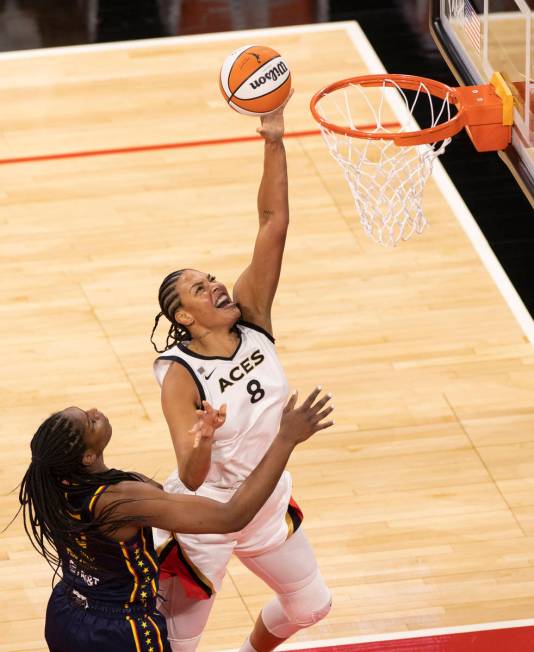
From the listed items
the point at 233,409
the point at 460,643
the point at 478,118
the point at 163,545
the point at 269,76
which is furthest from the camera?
the point at 478,118

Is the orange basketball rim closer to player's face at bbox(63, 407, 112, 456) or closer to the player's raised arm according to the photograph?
the player's raised arm

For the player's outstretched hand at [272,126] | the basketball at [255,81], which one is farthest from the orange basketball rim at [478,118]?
the player's outstretched hand at [272,126]

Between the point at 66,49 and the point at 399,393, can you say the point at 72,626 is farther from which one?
the point at 66,49

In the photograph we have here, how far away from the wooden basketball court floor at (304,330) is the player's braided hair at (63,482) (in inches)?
57.3

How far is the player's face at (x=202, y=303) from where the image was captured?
13.1 feet

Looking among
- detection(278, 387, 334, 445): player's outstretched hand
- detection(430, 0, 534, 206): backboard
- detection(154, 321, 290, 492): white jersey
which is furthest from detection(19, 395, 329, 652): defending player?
detection(430, 0, 534, 206): backboard

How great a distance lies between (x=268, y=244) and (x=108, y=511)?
3.46 feet

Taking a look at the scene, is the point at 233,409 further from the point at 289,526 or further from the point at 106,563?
the point at 106,563

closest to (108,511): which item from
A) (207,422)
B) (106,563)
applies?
(106,563)

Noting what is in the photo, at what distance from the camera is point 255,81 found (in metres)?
4.46

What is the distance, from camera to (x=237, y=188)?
7.88 m

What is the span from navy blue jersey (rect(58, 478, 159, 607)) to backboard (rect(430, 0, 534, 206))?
6.13 ft

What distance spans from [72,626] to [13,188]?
15.4ft

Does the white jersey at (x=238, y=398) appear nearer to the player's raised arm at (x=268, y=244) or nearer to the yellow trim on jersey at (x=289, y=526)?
the player's raised arm at (x=268, y=244)
